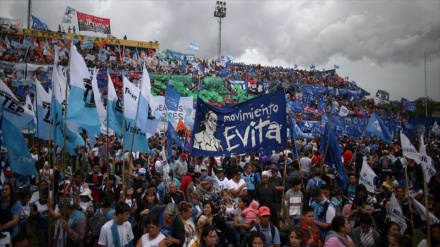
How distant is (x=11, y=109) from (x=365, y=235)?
19.6ft

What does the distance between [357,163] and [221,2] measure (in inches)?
2243

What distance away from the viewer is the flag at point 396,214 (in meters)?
5.79

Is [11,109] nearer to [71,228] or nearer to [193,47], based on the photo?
[71,228]

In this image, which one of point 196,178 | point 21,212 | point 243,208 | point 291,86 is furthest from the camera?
point 291,86

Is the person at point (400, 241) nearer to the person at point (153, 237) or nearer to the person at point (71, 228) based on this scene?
the person at point (153, 237)

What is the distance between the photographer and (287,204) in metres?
6.73

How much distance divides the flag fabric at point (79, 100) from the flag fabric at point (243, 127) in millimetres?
2279

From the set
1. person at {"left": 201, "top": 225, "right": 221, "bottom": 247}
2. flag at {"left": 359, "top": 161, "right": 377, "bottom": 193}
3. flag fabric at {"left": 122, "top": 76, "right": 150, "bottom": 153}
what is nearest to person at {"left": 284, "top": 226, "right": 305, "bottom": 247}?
person at {"left": 201, "top": 225, "right": 221, "bottom": 247}

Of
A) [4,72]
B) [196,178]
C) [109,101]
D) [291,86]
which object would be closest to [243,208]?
[196,178]

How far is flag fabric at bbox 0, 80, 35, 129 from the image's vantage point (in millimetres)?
6543

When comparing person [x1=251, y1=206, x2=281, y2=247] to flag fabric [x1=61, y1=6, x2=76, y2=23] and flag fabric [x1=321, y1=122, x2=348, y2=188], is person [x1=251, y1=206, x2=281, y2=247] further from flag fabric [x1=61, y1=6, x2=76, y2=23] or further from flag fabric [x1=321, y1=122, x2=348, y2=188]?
flag fabric [x1=61, y1=6, x2=76, y2=23]

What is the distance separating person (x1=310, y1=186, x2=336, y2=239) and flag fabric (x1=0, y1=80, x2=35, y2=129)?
5.09m

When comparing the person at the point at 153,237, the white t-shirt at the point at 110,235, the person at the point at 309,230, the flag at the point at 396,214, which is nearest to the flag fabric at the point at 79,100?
the white t-shirt at the point at 110,235

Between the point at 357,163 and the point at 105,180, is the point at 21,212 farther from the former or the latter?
the point at 357,163
